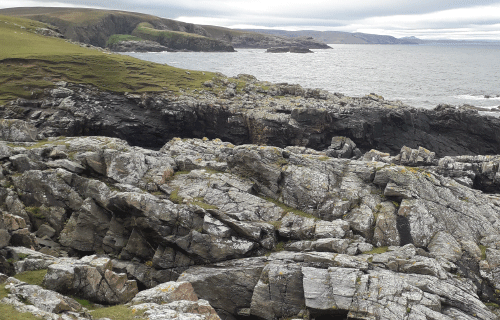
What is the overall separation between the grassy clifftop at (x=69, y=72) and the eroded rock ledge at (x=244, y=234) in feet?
119

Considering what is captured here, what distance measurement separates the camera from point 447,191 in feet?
83.9

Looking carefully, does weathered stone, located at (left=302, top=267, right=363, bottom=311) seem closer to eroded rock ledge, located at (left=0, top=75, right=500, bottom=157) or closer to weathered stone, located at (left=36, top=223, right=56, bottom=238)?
weathered stone, located at (left=36, top=223, right=56, bottom=238)

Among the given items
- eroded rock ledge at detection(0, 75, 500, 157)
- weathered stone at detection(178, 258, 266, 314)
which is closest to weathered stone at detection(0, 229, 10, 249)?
weathered stone at detection(178, 258, 266, 314)

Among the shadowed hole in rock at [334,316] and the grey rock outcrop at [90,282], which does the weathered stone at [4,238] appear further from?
the shadowed hole in rock at [334,316]

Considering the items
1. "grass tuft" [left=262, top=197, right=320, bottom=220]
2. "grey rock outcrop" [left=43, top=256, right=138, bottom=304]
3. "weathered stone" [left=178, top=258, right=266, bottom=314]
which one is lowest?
"weathered stone" [left=178, top=258, right=266, bottom=314]

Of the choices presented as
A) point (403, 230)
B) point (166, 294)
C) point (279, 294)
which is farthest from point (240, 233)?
point (403, 230)

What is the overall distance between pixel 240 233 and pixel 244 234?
324 millimetres

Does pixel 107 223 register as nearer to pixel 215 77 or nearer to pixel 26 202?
pixel 26 202

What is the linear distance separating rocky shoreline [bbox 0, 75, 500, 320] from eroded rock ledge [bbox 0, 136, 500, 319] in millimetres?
85

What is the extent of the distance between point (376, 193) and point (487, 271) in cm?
841

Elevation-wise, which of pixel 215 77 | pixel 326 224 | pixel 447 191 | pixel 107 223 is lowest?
pixel 107 223

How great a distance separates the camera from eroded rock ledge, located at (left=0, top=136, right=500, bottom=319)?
56.2ft

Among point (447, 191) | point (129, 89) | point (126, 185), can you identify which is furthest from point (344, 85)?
point (126, 185)

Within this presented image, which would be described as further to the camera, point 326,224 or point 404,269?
point 326,224
